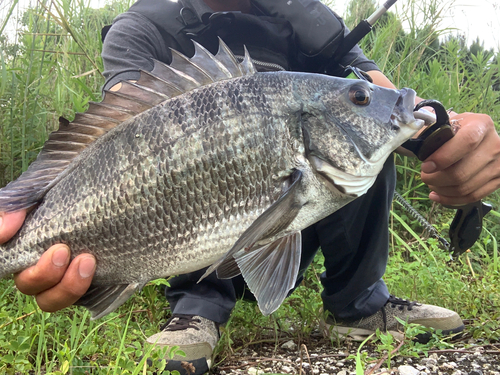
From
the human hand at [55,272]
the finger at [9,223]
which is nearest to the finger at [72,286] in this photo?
the human hand at [55,272]

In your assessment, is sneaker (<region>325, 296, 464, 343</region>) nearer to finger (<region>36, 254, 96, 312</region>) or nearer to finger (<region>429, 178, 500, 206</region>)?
finger (<region>429, 178, 500, 206</region>)

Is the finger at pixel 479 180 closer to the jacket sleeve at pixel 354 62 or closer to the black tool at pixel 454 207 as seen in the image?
the black tool at pixel 454 207

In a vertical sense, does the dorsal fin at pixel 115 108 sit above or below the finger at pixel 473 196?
above

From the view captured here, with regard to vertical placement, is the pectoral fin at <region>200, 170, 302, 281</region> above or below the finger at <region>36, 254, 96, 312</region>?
above

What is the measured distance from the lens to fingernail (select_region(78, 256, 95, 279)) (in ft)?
4.42

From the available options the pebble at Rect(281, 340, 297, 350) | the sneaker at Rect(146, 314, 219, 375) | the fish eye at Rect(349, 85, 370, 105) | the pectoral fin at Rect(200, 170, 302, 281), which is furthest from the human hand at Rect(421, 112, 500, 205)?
the sneaker at Rect(146, 314, 219, 375)

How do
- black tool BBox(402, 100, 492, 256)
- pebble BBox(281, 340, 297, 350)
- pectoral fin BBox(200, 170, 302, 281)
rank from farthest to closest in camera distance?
pebble BBox(281, 340, 297, 350) < black tool BBox(402, 100, 492, 256) < pectoral fin BBox(200, 170, 302, 281)

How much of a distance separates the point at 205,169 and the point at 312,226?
99 cm

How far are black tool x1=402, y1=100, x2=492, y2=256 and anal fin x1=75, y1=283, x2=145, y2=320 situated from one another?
1158 mm

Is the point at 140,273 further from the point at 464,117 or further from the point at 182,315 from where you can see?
the point at 464,117

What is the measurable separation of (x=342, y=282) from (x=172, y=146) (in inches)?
50.5

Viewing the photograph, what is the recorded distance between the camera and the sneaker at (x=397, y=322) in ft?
6.39

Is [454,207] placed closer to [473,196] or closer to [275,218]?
[473,196]

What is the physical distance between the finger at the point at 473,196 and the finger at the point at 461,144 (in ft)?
0.62
